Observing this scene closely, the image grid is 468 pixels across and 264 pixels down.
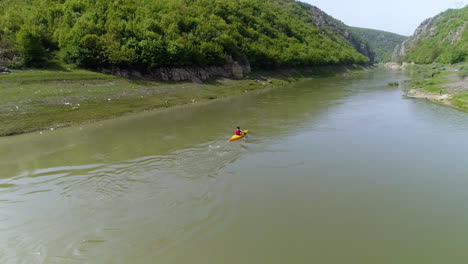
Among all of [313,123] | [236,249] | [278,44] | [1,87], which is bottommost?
[236,249]

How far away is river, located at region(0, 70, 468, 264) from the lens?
36.0ft

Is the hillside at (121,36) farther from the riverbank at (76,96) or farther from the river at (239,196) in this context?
the river at (239,196)

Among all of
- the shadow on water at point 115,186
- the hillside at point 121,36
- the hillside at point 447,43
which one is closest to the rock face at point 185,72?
the hillside at point 121,36

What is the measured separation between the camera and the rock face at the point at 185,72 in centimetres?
5541

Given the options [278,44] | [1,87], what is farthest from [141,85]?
[278,44]

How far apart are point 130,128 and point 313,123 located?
64.7ft

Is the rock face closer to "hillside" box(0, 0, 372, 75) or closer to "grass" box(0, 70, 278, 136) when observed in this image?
"hillside" box(0, 0, 372, 75)

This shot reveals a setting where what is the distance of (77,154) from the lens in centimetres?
2317

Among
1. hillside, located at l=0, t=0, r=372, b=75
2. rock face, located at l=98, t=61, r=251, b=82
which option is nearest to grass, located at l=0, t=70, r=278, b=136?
rock face, located at l=98, t=61, r=251, b=82

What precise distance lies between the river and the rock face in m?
28.0

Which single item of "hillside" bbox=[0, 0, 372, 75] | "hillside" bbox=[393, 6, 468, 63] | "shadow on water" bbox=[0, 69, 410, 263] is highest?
"hillside" bbox=[393, 6, 468, 63]

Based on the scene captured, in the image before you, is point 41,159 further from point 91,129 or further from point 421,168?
point 421,168

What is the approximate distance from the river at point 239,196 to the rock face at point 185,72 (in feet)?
91.8

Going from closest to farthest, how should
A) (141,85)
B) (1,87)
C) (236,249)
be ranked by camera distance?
(236,249) → (1,87) → (141,85)
